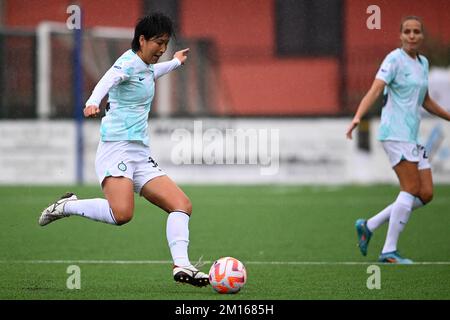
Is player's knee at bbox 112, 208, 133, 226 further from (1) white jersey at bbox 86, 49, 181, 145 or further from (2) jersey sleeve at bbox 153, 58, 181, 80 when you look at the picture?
(2) jersey sleeve at bbox 153, 58, 181, 80

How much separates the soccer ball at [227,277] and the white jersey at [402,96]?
8.69 ft

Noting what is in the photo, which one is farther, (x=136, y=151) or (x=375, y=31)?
(x=375, y=31)

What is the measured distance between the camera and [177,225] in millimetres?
8195

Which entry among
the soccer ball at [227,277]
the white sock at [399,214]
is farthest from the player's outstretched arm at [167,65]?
the white sock at [399,214]

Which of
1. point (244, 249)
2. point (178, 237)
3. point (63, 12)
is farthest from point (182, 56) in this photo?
point (63, 12)

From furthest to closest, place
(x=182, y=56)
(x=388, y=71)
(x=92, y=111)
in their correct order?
1. (x=388, y=71)
2. (x=182, y=56)
3. (x=92, y=111)

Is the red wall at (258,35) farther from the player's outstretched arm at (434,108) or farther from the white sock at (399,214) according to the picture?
the white sock at (399,214)

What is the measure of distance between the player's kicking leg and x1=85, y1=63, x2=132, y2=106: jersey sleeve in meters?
0.80

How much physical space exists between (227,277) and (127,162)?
1.10 m

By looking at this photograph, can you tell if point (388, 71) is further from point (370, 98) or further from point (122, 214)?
point (122, 214)

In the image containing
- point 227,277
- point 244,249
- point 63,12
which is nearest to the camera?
point 227,277
